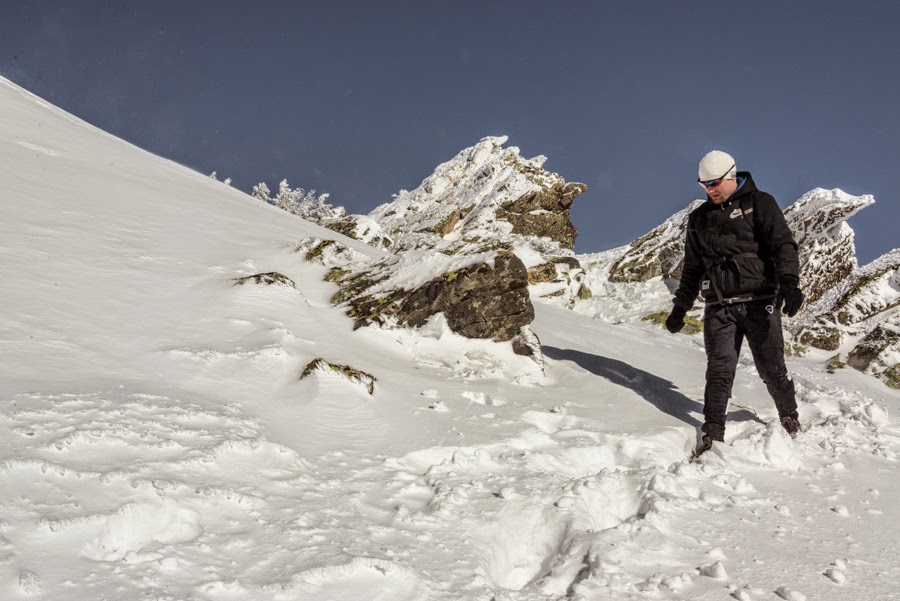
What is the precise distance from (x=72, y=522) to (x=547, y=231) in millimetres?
53884

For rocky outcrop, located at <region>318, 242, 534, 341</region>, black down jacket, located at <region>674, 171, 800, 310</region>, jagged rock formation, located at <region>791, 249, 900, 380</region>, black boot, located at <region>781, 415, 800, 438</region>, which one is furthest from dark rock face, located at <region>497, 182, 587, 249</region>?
black boot, located at <region>781, 415, 800, 438</region>

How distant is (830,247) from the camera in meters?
22.6

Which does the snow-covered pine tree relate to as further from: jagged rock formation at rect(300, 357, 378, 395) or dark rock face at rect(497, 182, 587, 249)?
jagged rock formation at rect(300, 357, 378, 395)

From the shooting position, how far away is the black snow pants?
4723 mm

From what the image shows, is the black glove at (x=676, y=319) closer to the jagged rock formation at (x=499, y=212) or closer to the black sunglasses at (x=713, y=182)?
the black sunglasses at (x=713, y=182)

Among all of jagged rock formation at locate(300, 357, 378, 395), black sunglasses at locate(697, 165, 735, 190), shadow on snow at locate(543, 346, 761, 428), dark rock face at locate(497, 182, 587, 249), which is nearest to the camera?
jagged rock formation at locate(300, 357, 378, 395)

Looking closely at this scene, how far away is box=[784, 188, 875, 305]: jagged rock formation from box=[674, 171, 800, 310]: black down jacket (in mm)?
20479

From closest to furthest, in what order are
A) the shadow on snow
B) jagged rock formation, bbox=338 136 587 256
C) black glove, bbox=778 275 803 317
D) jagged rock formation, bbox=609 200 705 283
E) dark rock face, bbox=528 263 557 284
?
black glove, bbox=778 275 803 317 → the shadow on snow → dark rock face, bbox=528 263 557 284 → jagged rock formation, bbox=609 200 705 283 → jagged rock formation, bbox=338 136 587 256

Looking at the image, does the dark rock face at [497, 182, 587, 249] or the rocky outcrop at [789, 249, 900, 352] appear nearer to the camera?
the rocky outcrop at [789, 249, 900, 352]

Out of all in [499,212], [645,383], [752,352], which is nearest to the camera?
[752,352]

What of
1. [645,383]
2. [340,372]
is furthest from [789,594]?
[645,383]

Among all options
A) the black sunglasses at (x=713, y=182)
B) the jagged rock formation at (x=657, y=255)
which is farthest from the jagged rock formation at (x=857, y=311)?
the black sunglasses at (x=713, y=182)

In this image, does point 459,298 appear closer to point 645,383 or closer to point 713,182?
point 645,383

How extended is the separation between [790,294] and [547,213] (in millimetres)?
52017
